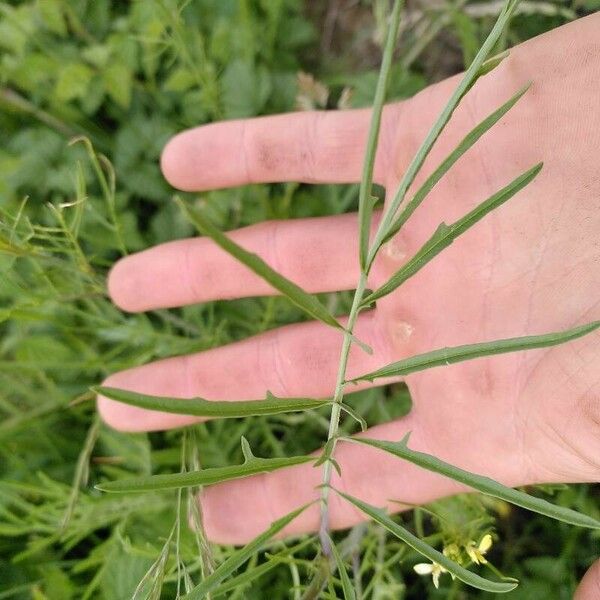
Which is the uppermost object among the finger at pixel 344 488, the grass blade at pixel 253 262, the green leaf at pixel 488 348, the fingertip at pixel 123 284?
the grass blade at pixel 253 262

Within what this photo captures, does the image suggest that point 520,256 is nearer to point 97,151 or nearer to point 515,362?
point 515,362

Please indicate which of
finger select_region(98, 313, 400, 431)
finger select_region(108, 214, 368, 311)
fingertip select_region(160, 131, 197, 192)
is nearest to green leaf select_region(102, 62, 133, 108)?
fingertip select_region(160, 131, 197, 192)

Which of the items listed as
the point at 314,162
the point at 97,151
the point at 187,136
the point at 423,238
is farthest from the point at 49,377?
the point at 423,238

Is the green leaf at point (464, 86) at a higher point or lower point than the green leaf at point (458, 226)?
higher

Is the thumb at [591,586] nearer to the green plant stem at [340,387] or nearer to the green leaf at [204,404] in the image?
the green plant stem at [340,387]

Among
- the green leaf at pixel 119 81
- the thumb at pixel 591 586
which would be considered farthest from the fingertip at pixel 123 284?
the thumb at pixel 591 586

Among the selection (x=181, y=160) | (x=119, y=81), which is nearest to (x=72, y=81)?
(x=119, y=81)
